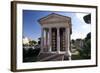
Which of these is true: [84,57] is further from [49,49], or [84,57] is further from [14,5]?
[14,5]

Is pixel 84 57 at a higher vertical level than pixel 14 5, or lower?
lower

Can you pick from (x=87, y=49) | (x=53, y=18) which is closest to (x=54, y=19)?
(x=53, y=18)

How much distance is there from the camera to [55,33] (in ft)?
7.10

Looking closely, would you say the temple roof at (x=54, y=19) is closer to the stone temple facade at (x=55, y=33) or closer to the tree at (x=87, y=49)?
the stone temple facade at (x=55, y=33)

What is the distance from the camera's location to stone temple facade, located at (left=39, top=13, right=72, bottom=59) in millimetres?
2128

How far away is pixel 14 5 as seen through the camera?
6.51ft

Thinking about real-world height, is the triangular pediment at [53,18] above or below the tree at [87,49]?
above

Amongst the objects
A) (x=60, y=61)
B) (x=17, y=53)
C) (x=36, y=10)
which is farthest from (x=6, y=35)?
(x=60, y=61)

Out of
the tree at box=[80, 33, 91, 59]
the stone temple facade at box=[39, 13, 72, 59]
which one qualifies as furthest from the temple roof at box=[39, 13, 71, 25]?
the tree at box=[80, 33, 91, 59]

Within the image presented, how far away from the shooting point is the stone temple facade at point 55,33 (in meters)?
2.13

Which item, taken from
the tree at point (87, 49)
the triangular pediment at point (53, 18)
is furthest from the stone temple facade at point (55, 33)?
the tree at point (87, 49)

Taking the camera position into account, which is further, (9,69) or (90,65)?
(90,65)

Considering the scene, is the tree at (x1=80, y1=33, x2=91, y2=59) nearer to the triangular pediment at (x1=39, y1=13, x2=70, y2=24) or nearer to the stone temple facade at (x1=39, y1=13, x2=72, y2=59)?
the stone temple facade at (x1=39, y1=13, x2=72, y2=59)

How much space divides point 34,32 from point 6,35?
0.86 feet
